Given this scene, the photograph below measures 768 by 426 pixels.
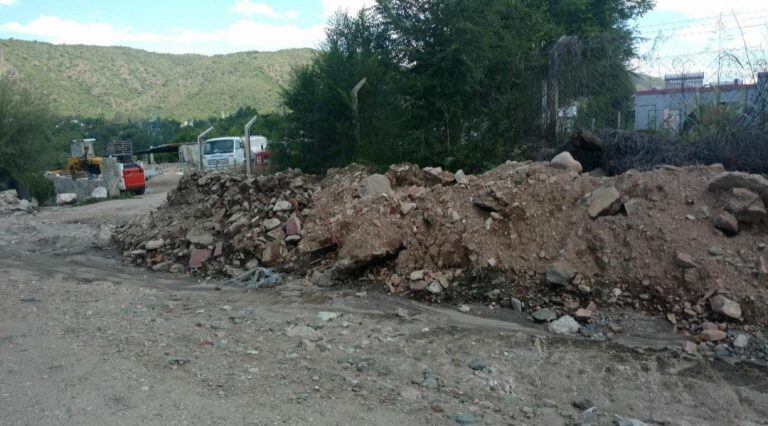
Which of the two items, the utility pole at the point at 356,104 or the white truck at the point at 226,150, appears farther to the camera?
the white truck at the point at 226,150

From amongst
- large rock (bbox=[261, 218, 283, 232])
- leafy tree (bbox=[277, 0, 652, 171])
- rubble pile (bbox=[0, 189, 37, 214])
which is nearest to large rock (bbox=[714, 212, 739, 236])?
large rock (bbox=[261, 218, 283, 232])

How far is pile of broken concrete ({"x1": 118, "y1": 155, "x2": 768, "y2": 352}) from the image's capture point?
636 centimetres

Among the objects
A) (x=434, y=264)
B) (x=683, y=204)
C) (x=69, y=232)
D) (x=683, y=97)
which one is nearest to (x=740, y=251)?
(x=683, y=204)

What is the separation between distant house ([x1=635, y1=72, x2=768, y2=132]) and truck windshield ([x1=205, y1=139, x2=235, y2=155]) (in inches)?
831

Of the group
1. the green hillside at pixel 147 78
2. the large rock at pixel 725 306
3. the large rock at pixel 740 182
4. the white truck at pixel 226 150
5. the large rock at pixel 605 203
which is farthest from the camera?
the green hillside at pixel 147 78

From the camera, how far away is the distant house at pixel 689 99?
30.3 feet

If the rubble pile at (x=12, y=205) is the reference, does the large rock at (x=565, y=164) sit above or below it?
above

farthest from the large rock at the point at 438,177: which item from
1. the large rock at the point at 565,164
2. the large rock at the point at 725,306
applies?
the large rock at the point at 725,306

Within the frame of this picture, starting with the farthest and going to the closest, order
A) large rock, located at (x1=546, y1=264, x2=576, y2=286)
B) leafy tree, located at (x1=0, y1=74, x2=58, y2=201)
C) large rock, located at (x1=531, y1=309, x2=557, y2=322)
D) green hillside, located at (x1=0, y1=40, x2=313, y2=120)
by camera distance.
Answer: green hillside, located at (x1=0, y1=40, x2=313, y2=120) → leafy tree, located at (x1=0, y1=74, x2=58, y2=201) → large rock, located at (x1=546, y1=264, x2=576, y2=286) → large rock, located at (x1=531, y1=309, x2=557, y2=322)

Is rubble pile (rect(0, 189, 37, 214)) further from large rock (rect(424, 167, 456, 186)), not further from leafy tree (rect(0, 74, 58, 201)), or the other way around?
large rock (rect(424, 167, 456, 186))

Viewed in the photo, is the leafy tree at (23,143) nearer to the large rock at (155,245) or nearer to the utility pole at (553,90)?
the large rock at (155,245)

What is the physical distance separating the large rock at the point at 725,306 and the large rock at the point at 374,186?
457 centimetres

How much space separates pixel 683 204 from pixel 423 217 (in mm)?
2912

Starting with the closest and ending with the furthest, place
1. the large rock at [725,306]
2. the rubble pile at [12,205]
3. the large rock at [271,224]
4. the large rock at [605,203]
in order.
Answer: the large rock at [725,306], the large rock at [605,203], the large rock at [271,224], the rubble pile at [12,205]
